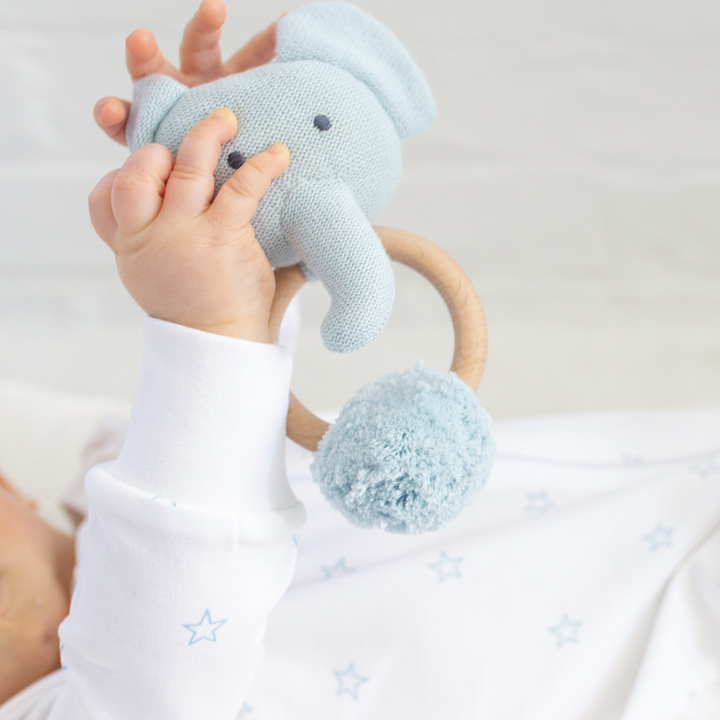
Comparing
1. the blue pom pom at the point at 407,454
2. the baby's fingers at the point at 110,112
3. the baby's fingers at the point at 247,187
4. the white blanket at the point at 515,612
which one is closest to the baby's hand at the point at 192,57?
the baby's fingers at the point at 110,112

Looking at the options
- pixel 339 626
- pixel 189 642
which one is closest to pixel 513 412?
pixel 339 626

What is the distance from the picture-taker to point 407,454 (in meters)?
0.36

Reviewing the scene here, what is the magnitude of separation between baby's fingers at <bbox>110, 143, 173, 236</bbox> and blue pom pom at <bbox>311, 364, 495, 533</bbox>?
15cm

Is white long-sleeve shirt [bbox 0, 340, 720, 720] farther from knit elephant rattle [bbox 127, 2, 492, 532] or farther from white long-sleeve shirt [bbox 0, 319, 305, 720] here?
knit elephant rattle [bbox 127, 2, 492, 532]

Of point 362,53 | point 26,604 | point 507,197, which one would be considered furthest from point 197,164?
point 507,197

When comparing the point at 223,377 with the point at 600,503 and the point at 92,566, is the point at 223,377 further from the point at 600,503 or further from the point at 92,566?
the point at 600,503

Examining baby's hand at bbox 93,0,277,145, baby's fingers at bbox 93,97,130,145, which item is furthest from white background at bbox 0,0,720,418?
baby's fingers at bbox 93,97,130,145

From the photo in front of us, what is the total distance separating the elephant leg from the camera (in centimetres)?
38

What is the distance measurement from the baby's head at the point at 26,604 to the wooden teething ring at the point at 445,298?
30 cm

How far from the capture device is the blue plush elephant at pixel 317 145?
0.38 metres

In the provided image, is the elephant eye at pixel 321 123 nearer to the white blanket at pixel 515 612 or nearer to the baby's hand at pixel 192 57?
the baby's hand at pixel 192 57

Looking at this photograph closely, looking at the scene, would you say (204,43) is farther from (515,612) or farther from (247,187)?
(515,612)

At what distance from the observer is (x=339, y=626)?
0.58 metres

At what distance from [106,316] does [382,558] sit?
67 cm
